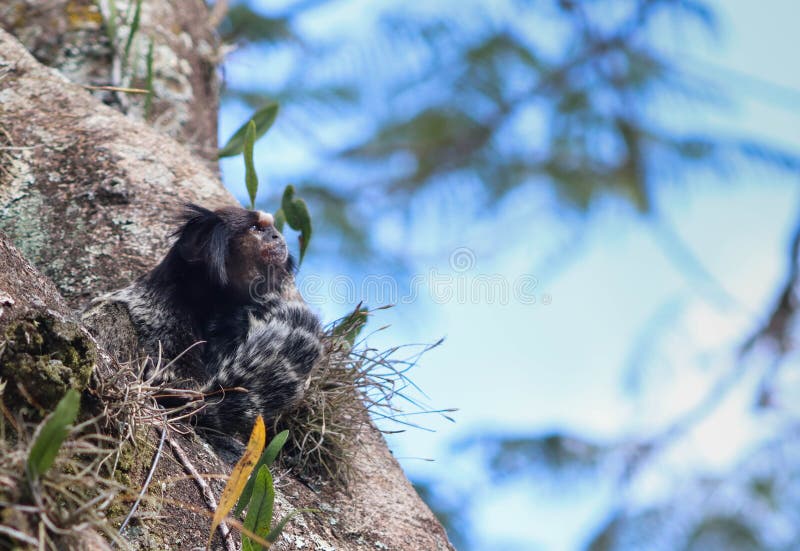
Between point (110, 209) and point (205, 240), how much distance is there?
0.45 m

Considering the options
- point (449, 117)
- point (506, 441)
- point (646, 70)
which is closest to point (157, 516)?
point (646, 70)

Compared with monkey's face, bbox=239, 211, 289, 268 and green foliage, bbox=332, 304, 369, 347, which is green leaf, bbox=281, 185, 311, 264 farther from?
green foliage, bbox=332, 304, 369, 347

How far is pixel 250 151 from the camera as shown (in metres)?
4.23

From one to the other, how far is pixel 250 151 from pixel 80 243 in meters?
0.87

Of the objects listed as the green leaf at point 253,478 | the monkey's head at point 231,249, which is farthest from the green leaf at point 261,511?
the monkey's head at point 231,249

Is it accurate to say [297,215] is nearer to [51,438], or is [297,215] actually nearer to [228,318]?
[228,318]

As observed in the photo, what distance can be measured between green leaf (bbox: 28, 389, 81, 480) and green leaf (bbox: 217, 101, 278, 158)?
3143 mm

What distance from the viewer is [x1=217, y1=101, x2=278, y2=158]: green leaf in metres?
4.93

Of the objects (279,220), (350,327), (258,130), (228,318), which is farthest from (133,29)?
(350,327)

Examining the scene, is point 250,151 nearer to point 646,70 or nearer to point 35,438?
point 35,438

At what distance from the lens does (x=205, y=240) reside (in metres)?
4.17

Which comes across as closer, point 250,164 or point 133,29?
point 250,164

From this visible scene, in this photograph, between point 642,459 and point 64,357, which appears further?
point 642,459

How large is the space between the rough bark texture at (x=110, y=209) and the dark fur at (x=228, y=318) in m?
0.16
